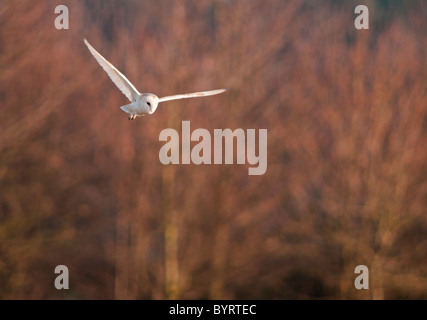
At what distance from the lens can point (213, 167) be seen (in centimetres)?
1155

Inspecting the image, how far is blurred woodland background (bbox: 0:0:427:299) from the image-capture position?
1064 centimetres

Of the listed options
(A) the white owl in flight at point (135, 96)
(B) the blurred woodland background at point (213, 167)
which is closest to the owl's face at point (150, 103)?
(A) the white owl in flight at point (135, 96)

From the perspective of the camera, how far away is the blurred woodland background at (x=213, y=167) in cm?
1064

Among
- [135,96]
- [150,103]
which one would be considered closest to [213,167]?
[135,96]

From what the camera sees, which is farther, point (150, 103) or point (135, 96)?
point (135, 96)

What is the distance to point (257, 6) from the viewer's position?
12273 mm

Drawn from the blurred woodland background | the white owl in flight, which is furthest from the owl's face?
the blurred woodland background

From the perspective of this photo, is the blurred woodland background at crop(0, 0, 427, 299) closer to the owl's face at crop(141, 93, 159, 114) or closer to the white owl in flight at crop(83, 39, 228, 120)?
the white owl in flight at crop(83, 39, 228, 120)

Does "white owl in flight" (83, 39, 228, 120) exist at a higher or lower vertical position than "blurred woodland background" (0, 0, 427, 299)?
lower

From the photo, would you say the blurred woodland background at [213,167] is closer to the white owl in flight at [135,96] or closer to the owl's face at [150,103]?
the white owl in flight at [135,96]

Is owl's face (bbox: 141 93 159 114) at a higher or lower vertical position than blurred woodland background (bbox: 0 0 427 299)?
lower

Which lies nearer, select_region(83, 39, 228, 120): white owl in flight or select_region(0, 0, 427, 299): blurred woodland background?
select_region(83, 39, 228, 120): white owl in flight

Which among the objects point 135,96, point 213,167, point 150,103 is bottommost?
point 150,103

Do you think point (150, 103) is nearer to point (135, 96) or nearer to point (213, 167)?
point (135, 96)
